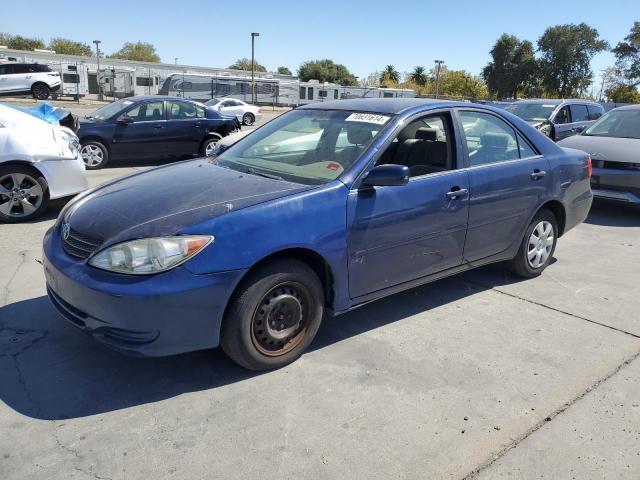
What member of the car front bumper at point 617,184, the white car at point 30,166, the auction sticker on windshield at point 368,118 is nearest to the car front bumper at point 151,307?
the auction sticker on windshield at point 368,118

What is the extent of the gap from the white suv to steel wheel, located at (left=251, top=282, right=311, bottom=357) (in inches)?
1312

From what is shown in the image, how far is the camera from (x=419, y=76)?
90.7 metres

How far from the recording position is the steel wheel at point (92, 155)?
1029 centimetres

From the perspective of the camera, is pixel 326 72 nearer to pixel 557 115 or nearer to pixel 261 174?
A: pixel 557 115

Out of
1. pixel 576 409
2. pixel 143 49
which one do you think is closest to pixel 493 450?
pixel 576 409

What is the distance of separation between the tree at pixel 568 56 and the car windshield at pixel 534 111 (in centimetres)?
4943

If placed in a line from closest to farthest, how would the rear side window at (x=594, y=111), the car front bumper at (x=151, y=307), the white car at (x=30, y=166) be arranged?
the car front bumper at (x=151, y=307)
the white car at (x=30, y=166)
the rear side window at (x=594, y=111)

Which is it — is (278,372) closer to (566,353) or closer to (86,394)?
(86,394)

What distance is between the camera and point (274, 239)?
2.97m

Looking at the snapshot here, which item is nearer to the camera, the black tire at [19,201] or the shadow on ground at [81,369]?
the shadow on ground at [81,369]

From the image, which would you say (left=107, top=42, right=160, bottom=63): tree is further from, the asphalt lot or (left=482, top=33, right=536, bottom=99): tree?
the asphalt lot

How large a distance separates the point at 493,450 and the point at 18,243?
200 inches

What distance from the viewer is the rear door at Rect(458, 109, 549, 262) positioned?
13.6 ft

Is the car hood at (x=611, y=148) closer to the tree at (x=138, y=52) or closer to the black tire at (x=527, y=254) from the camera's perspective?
the black tire at (x=527, y=254)
